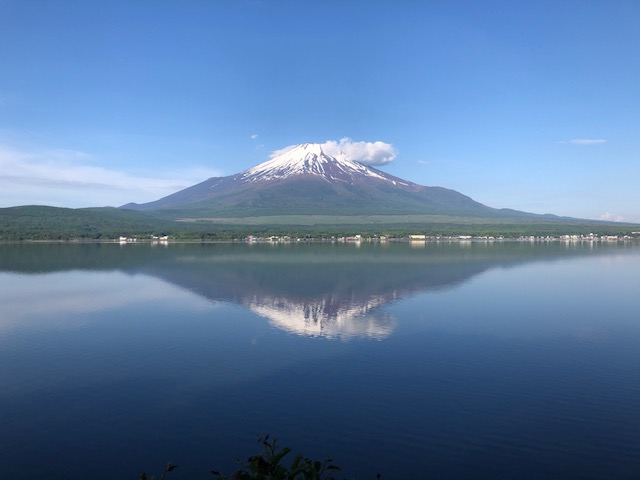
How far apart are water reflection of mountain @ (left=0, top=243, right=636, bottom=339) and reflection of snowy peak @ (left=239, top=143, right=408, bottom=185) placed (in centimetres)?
6249

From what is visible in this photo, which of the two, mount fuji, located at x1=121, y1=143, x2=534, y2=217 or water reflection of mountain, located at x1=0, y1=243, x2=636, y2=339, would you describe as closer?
water reflection of mountain, located at x1=0, y1=243, x2=636, y2=339

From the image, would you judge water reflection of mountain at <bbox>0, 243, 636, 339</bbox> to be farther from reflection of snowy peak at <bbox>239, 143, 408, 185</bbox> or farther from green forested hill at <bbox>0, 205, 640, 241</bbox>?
reflection of snowy peak at <bbox>239, 143, 408, 185</bbox>

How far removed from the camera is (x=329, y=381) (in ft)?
20.8

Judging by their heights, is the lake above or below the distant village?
below

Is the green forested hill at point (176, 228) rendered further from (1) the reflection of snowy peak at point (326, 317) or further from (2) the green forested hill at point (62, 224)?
(1) the reflection of snowy peak at point (326, 317)

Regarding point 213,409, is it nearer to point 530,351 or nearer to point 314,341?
point 314,341

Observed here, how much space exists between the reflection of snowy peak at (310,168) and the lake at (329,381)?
75.1 m

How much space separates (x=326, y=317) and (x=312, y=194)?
68.5m

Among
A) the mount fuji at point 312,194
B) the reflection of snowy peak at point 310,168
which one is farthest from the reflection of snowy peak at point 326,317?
the reflection of snowy peak at point 310,168

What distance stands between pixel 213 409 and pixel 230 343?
2.98m

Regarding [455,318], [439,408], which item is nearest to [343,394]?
[439,408]

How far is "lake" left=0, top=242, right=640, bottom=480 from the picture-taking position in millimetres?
4457

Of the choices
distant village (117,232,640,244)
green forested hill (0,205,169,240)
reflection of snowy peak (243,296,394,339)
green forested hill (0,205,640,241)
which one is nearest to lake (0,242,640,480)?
reflection of snowy peak (243,296,394,339)

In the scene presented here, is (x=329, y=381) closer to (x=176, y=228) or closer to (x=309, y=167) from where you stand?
(x=176, y=228)
